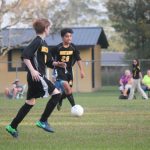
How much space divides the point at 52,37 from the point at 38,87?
112 ft

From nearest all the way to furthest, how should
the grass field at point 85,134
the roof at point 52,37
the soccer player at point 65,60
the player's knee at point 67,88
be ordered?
the grass field at point 85,134, the player's knee at point 67,88, the soccer player at point 65,60, the roof at point 52,37

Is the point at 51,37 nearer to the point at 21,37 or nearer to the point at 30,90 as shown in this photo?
the point at 21,37

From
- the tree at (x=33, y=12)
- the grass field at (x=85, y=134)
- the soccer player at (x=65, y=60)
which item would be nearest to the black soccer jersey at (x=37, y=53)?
the grass field at (x=85, y=134)

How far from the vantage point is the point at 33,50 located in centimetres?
966

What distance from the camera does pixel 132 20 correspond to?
48.1m

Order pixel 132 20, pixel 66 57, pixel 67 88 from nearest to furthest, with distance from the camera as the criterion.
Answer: pixel 67 88 < pixel 66 57 < pixel 132 20

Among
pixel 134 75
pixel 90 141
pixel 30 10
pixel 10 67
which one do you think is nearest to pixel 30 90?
pixel 90 141

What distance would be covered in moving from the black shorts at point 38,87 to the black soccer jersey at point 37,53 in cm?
19

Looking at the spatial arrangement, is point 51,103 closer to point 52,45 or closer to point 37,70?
point 37,70

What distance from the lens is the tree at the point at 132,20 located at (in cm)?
4697

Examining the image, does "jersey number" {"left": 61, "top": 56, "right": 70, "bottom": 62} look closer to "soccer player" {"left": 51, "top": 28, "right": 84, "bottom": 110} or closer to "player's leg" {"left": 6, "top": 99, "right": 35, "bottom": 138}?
"soccer player" {"left": 51, "top": 28, "right": 84, "bottom": 110}

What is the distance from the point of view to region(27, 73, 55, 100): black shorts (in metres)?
9.73

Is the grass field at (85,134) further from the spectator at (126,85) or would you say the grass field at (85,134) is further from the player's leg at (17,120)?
the spectator at (126,85)

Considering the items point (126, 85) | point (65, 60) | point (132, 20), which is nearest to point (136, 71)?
point (126, 85)
